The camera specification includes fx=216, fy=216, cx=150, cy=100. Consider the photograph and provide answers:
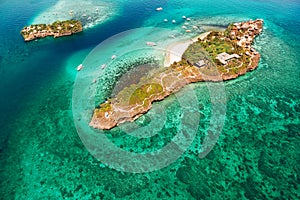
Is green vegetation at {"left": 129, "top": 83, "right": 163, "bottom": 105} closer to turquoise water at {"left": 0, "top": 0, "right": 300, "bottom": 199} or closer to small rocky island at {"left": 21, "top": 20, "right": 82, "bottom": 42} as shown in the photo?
turquoise water at {"left": 0, "top": 0, "right": 300, "bottom": 199}

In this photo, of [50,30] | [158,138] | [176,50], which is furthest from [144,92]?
[50,30]

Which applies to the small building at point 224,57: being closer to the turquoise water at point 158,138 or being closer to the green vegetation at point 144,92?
the turquoise water at point 158,138

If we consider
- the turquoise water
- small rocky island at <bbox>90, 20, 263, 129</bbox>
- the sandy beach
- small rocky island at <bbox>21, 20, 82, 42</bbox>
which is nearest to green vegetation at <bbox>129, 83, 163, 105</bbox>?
small rocky island at <bbox>90, 20, 263, 129</bbox>

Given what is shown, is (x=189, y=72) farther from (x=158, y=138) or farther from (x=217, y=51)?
(x=158, y=138)

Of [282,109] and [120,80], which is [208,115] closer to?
[282,109]

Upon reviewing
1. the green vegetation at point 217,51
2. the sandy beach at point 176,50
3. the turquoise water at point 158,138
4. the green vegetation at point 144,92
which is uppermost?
the green vegetation at point 217,51

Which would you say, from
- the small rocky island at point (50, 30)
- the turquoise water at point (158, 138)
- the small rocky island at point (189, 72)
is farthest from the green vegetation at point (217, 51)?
the small rocky island at point (50, 30)

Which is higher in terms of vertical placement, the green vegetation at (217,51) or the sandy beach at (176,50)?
the green vegetation at (217,51)
